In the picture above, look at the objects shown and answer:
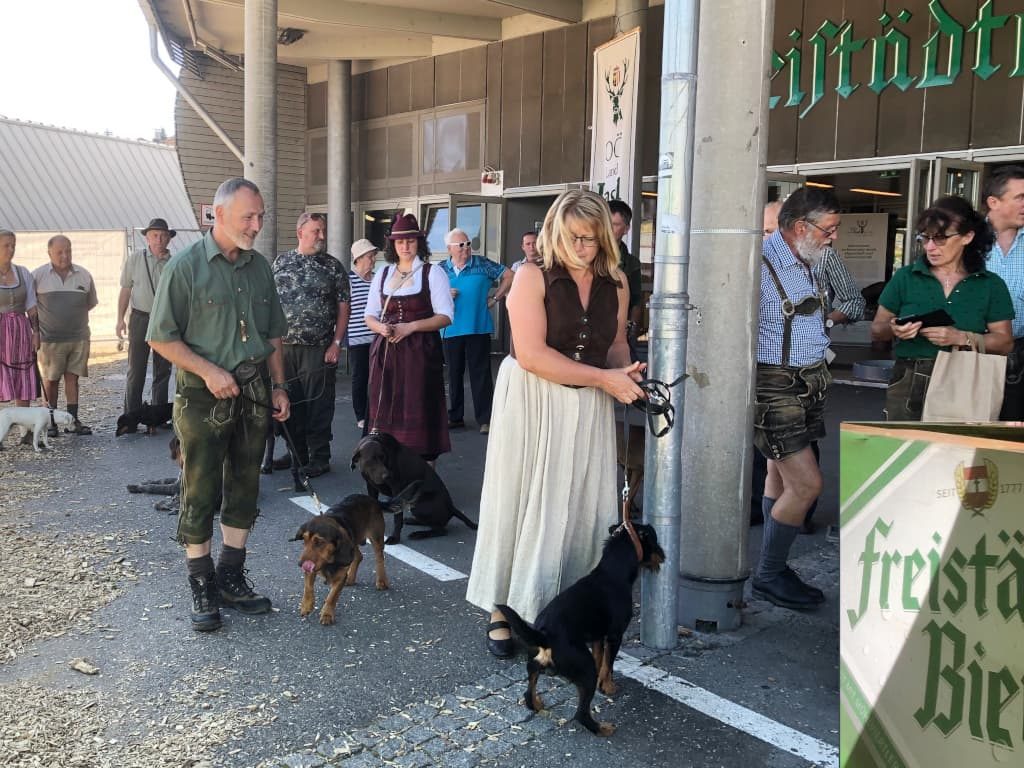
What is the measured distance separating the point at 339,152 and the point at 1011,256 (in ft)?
46.7

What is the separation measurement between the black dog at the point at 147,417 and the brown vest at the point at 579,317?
20.6ft

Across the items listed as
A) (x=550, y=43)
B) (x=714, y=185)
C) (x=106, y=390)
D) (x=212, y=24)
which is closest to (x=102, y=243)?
(x=212, y=24)

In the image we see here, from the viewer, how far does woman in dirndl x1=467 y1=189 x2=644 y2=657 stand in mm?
3434

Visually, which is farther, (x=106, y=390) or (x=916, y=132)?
(x=106, y=390)

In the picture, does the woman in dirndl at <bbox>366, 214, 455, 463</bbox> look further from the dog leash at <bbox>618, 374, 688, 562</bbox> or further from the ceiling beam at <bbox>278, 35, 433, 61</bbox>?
the ceiling beam at <bbox>278, 35, 433, 61</bbox>

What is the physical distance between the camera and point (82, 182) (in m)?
→ 22.3

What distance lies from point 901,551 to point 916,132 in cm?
905

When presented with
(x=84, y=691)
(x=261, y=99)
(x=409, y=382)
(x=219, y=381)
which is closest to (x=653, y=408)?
(x=219, y=381)

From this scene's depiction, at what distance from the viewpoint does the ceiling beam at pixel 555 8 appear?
42.0ft

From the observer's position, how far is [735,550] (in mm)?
4129

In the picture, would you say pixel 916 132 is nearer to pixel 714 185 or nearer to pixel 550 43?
pixel 550 43

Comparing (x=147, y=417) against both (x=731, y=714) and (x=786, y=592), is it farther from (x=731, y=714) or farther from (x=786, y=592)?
(x=731, y=714)

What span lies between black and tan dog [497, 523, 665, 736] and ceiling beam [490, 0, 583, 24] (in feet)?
34.9

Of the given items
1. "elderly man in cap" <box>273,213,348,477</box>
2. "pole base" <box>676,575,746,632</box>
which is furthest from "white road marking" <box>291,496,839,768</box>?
"elderly man in cap" <box>273,213,348,477</box>
